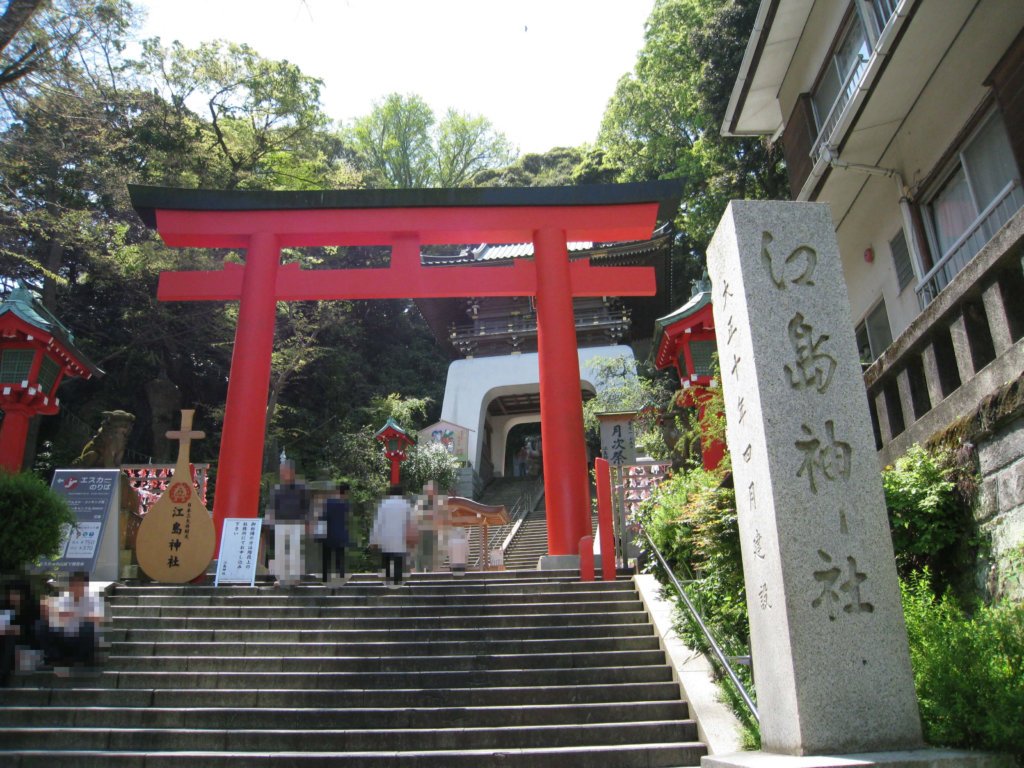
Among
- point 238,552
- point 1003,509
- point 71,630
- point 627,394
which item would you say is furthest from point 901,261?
point 71,630

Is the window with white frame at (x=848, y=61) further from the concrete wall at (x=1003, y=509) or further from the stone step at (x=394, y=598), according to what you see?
the stone step at (x=394, y=598)

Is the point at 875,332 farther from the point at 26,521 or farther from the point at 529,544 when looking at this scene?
the point at 26,521

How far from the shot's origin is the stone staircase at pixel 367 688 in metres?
4.11

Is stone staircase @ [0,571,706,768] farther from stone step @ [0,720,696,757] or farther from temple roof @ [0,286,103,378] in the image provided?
temple roof @ [0,286,103,378]

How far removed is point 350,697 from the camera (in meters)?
4.69

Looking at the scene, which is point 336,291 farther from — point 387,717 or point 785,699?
point 785,699

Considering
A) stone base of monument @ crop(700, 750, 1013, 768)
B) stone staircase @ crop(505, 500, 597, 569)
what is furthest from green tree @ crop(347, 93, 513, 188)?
stone base of monument @ crop(700, 750, 1013, 768)

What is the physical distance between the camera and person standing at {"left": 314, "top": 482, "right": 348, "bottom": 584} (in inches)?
275

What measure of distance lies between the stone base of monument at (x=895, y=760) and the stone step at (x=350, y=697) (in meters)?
1.89

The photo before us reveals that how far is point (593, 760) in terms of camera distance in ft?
13.0

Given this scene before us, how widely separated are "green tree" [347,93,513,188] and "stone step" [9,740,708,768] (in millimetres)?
28382

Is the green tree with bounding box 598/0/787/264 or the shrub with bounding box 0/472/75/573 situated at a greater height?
the green tree with bounding box 598/0/787/264

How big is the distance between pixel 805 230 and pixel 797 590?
1.89m

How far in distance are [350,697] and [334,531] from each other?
8.34 ft
